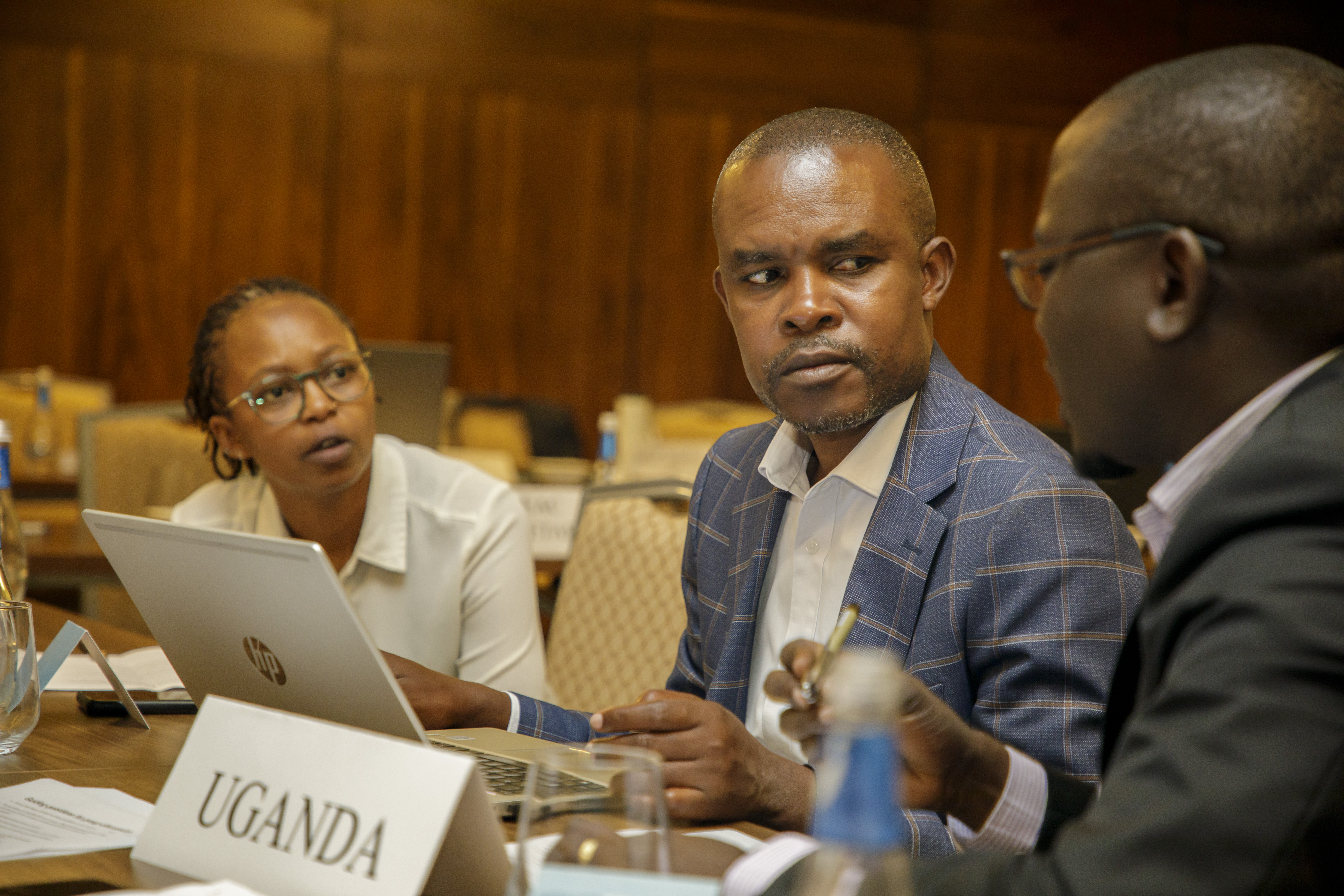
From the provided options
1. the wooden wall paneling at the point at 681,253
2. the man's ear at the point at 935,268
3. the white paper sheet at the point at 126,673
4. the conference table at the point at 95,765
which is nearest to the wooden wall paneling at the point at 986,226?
the wooden wall paneling at the point at 681,253

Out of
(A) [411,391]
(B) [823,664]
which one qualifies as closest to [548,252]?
(A) [411,391]

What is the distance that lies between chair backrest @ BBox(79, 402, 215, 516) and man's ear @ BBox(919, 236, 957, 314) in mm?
2217

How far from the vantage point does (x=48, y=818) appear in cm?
107

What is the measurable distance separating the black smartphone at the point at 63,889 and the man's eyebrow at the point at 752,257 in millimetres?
971

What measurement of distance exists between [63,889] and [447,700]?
532mm

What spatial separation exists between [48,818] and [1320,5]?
9.04m

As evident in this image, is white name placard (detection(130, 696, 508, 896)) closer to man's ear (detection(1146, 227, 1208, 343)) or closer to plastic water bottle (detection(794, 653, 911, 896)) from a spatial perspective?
plastic water bottle (detection(794, 653, 911, 896))

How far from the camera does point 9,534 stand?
195cm

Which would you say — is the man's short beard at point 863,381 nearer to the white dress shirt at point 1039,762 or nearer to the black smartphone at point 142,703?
the white dress shirt at point 1039,762

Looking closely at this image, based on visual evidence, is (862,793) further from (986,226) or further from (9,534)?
(986,226)

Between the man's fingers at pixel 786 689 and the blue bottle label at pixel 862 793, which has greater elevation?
the blue bottle label at pixel 862 793

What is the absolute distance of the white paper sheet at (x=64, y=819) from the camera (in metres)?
0.99

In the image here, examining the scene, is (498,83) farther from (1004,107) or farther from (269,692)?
(269,692)

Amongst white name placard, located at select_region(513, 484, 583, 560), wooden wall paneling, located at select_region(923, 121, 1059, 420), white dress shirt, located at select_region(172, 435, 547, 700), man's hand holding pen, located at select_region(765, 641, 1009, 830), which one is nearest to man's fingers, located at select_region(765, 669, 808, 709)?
man's hand holding pen, located at select_region(765, 641, 1009, 830)
